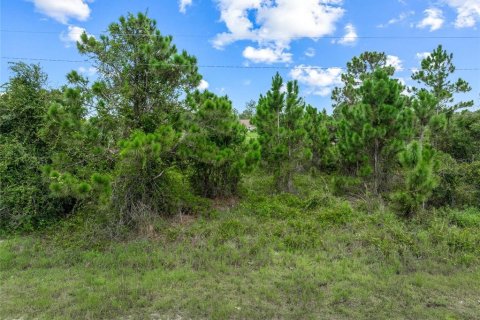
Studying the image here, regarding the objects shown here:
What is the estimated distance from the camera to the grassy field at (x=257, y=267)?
3.69 metres

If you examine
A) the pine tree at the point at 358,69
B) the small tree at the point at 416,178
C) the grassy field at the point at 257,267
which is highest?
the pine tree at the point at 358,69

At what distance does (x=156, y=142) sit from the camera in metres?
5.14

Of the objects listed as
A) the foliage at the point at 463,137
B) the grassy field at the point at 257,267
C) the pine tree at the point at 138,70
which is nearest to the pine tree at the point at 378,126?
the grassy field at the point at 257,267

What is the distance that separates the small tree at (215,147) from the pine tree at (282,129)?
0.94m

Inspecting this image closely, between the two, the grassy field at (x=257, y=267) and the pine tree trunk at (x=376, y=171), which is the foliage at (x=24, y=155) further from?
the pine tree trunk at (x=376, y=171)

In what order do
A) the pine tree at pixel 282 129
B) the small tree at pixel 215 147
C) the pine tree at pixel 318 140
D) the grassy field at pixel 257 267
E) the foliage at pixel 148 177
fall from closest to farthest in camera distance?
1. the grassy field at pixel 257 267
2. the foliage at pixel 148 177
3. the small tree at pixel 215 147
4. the pine tree at pixel 282 129
5. the pine tree at pixel 318 140

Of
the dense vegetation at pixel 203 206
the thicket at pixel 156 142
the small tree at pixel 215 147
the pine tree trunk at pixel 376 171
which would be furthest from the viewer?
the pine tree trunk at pixel 376 171

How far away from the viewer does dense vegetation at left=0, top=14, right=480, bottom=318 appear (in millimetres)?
4000

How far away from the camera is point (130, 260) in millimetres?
4918

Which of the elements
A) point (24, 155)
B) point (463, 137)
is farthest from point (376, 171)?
point (24, 155)

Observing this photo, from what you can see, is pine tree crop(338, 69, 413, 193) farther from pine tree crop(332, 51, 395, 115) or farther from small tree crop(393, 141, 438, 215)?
pine tree crop(332, 51, 395, 115)

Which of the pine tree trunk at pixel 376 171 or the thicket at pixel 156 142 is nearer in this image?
the thicket at pixel 156 142

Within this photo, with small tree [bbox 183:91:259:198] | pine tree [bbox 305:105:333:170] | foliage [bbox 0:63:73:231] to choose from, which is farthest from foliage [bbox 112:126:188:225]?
pine tree [bbox 305:105:333:170]

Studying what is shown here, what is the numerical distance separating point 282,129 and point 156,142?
390cm
